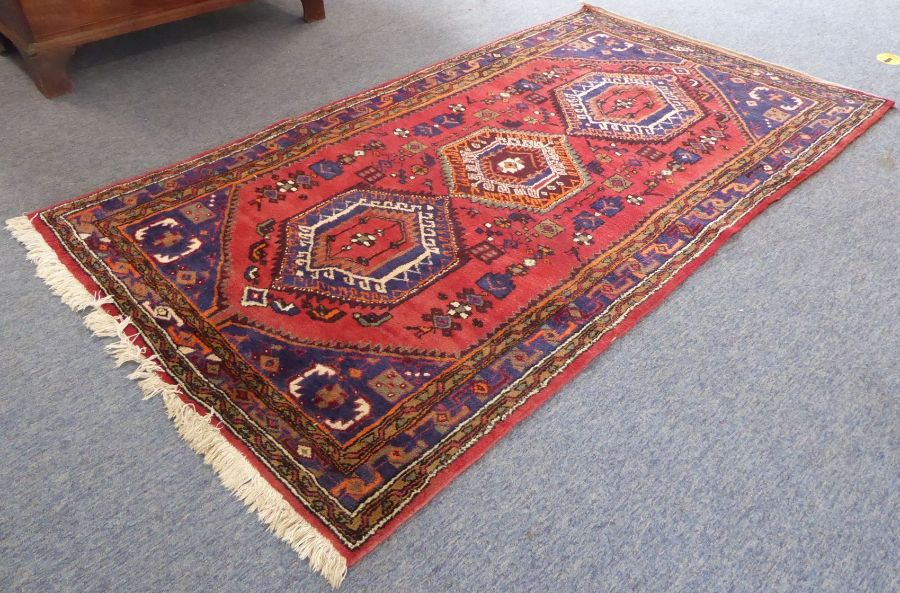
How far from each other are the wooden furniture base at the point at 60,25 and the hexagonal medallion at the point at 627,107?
→ 156 centimetres

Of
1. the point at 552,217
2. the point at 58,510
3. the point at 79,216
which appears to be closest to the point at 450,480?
the point at 58,510

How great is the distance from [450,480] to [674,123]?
1672 mm

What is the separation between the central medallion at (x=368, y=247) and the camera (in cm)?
175

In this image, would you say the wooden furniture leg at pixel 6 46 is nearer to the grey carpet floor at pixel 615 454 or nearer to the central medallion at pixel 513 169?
the grey carpet floor at pixel 615 454

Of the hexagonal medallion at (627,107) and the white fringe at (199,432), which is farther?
the hexagonal medallion at (627,107)

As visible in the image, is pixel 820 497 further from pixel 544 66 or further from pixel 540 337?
pixel 544 66

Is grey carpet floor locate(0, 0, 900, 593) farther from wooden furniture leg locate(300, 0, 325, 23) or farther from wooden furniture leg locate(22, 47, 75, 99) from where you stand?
wooden furniture leg locate(300, 0, 325, 23)

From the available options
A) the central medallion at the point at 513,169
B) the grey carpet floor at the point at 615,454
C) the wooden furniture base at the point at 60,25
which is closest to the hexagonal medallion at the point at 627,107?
the central medallion at the point at 513,169

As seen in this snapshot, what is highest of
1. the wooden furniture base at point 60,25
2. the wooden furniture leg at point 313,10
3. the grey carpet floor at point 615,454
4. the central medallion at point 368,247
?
the wooden furniture base at point 60,25

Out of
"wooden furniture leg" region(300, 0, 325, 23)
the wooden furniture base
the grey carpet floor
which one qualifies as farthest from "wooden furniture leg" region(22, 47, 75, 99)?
"wooden furniture leg" region(300, 0, 325, 23)

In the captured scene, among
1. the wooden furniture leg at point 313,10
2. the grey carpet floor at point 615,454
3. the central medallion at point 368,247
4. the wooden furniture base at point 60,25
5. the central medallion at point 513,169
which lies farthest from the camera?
the wooden furniture leg at point 313,10

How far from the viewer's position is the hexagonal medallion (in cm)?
241

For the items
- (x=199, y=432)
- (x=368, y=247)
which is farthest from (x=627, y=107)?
(x=199, y=432)

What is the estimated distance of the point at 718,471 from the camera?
139 cm
